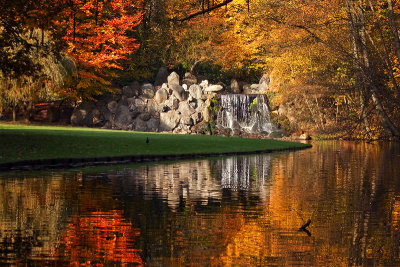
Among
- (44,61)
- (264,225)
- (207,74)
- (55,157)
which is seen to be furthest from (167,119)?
(264,225)

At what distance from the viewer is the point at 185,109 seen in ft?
181

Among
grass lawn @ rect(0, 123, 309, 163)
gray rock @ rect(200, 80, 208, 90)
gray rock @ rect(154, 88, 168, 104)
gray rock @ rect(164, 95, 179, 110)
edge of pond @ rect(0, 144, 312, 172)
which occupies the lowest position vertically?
edge of pond @ rect(0, 144, 312, 172)

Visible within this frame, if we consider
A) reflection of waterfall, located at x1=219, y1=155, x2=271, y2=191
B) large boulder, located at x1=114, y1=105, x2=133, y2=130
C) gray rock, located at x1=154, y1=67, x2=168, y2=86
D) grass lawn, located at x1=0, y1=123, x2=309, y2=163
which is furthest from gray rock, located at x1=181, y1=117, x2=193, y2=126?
reflection of waterfall, located at x1=219, y1=155, x2=271, y2=191

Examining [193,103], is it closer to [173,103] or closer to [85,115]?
[173,103]

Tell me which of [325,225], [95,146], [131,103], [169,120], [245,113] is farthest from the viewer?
[245,113]

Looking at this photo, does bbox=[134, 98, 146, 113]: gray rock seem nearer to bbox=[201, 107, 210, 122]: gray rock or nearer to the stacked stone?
the stacked stone

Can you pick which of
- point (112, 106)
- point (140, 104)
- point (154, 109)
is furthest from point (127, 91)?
point (154, 109)

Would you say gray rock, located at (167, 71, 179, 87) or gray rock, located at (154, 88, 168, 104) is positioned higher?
gray rock, located at (167, 71, 179, 87)

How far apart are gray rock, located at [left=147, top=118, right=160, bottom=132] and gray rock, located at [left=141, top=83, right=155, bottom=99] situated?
7.88 ft

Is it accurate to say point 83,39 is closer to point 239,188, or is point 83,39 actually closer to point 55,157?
point 55,157

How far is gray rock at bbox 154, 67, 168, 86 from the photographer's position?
59281 mm

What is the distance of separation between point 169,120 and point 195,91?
402cm

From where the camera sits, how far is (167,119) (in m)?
54.8

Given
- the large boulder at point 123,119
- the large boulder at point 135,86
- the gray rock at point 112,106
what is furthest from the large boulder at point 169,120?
the large boulder at point 135,86
